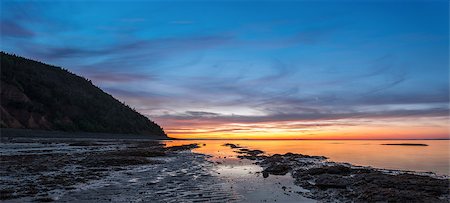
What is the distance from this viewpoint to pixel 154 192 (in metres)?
18.0

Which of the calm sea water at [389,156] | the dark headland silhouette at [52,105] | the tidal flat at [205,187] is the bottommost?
the tidal flat at [205,187]

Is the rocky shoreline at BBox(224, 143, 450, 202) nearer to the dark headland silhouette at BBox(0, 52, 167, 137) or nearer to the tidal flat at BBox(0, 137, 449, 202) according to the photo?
the tidal flat at BBox(0, 137, 449, 202)

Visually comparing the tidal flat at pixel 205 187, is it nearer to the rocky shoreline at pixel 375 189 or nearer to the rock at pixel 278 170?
the rocky shoreline at pixel 375 189

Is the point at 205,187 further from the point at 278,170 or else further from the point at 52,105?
the point at 52,105

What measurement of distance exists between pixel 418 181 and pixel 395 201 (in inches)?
209

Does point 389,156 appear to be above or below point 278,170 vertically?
above

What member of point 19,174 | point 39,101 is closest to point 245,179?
point 19,174

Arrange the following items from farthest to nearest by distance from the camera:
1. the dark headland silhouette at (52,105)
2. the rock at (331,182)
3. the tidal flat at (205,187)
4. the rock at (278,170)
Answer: the dark headland silhouette at (52,105) → the rock at (278,170) → the rock at (331,182) → the tidal flat at (205,187)

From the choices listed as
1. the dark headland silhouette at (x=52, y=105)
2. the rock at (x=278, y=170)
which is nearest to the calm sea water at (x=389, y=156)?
the rock at (x=278, y=170)

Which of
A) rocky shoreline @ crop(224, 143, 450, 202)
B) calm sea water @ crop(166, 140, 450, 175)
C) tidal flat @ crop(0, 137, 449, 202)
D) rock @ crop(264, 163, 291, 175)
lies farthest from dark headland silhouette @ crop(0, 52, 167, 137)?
rocky shoreline @ crop(224, 143, 450, 202)

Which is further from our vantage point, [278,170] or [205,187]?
[278,170]

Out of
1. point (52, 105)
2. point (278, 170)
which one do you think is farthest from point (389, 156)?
point (52, 105)

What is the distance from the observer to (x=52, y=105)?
112375 mm

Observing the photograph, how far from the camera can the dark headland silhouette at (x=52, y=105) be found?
94.9 m
